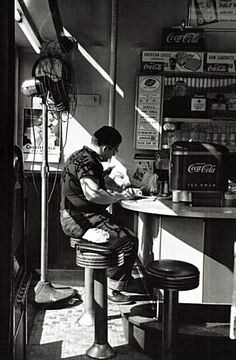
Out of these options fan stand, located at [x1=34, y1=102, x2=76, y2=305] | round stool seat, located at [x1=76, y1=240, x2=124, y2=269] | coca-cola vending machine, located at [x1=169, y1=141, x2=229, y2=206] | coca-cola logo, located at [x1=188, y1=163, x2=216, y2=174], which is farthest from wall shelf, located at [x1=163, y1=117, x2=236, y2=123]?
round stool seat, located at [x1=76, y1=240, x2=124, y2=269]

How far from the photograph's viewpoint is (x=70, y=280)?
528 cm

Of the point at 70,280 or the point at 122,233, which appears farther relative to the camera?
the point at 70,280

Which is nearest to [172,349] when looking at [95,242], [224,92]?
[95,242]

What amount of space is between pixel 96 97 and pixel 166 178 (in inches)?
46.2

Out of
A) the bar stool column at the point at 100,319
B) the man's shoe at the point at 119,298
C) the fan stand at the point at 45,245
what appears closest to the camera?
the bar stool column at the point at 100,319

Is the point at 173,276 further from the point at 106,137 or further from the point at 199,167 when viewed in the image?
the point at 106,137

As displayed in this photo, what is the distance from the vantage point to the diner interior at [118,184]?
2697mm

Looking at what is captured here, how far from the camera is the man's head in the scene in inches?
149

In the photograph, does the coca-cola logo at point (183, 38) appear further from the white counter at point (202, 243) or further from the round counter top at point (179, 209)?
the white counter at point (202, 243)

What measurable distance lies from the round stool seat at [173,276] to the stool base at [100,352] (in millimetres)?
735

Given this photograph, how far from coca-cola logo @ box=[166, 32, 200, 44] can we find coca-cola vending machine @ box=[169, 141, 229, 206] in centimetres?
210

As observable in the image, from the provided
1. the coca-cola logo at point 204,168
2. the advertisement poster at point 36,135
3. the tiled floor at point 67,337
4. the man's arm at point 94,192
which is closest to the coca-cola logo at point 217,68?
the advertisement poster at point 36,135

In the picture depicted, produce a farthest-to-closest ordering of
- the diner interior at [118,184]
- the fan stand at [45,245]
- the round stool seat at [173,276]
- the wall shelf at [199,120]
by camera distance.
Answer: the wall shelf at [199,120] < the fan stand at [45,245] < the round stool seat at [173,276] < the diner interior at [118,184]

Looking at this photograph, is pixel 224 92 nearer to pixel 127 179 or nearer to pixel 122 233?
pixel 127 179
